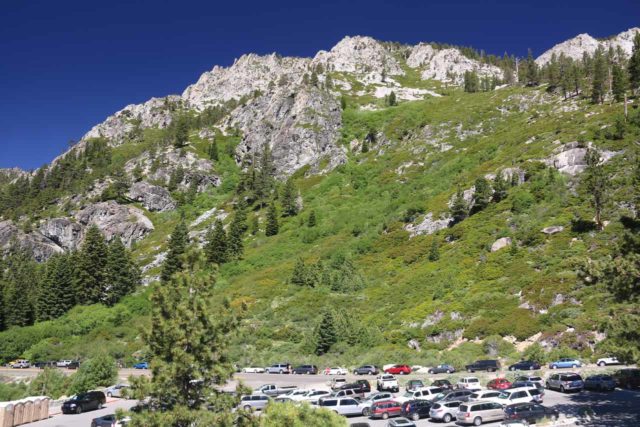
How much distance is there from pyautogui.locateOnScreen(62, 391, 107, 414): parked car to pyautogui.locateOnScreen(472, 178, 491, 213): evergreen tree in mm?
60097

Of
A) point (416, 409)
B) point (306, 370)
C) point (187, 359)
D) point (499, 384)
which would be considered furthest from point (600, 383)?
point (187, 359)

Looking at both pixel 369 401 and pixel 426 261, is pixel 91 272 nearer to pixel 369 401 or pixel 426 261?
pixel 426 261

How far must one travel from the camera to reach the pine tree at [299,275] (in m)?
73.2

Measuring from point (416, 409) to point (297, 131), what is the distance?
121 m

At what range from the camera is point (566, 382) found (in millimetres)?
31547

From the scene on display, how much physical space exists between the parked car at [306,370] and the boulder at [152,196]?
98.3 metres

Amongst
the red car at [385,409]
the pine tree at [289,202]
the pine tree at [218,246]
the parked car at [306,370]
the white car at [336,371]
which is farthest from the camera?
the pine tree at [289,202]

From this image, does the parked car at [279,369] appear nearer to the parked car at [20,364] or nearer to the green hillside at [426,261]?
the green hillside at [426,261]

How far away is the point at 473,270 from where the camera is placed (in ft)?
197

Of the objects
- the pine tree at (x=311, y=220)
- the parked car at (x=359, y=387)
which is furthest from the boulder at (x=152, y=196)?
the parked car at (x=359, y=387)

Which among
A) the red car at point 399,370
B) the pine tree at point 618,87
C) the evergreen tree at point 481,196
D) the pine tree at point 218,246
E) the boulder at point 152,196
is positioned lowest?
the red car at point 399,370

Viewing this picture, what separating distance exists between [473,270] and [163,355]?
5235 centimetres

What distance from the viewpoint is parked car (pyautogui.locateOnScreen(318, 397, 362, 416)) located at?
95.3 feet

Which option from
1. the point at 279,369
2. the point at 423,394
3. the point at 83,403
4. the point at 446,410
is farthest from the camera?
the point at 279,369
